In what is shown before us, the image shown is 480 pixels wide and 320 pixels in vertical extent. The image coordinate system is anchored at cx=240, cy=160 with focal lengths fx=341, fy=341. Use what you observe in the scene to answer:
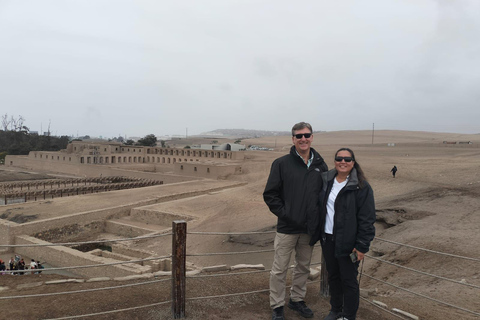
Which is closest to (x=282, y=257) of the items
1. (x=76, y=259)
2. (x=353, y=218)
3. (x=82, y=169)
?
(x=353, y=218)

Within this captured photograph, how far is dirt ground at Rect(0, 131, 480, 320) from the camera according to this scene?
3.75 meters

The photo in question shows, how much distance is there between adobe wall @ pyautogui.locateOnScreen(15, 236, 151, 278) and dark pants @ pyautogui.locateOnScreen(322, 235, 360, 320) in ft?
19.6

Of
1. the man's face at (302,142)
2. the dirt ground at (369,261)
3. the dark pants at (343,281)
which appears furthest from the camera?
the dirt ground at (369,261)

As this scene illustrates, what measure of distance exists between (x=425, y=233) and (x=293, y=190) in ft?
22.6

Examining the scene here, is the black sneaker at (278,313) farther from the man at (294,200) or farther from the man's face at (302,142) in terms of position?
the man's face at (302,142)

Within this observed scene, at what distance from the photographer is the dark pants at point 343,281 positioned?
10.7ft

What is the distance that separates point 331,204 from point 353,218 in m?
0.26

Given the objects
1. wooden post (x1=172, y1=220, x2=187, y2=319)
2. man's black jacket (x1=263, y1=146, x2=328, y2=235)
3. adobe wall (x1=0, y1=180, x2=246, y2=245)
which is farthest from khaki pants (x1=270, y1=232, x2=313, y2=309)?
adobe wall (x1=0, y1=180, x2=246, y2=245)

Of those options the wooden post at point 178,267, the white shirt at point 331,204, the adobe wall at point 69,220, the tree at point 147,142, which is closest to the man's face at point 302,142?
the white shirt at point 331,204

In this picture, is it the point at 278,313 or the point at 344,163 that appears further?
the point at 278,313

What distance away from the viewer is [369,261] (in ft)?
26.4

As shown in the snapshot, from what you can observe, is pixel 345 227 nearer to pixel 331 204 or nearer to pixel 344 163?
pixel 331 204

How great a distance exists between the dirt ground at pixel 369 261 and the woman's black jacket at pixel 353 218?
1.08 metres

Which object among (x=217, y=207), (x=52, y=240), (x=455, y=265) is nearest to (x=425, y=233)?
(x=455, y=265)
